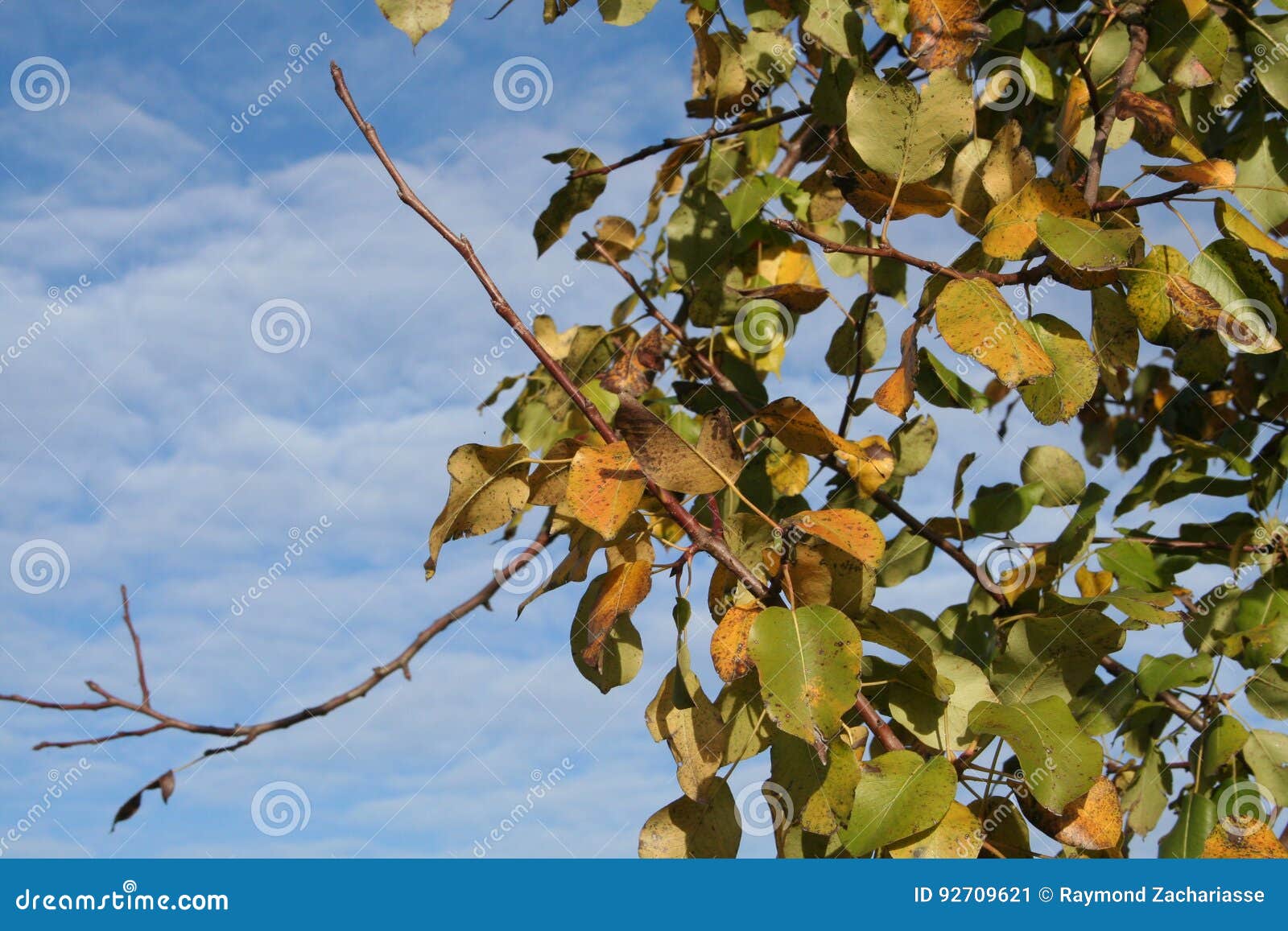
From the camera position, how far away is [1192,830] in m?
1.08

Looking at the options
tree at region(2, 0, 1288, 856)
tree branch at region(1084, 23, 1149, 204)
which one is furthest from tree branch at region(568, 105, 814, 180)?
tree branch at region(1084, 23, 1149, 204)

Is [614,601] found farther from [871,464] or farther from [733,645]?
[871,464]

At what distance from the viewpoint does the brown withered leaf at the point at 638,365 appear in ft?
3.86

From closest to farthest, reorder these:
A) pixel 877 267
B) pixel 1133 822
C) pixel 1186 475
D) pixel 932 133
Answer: pixel 932 133, pixel 1133 822, pixel 1186 475, pixel 877 267

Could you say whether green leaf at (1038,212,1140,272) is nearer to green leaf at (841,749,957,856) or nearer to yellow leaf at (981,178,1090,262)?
yellow leaf at (981,178,1090,262)

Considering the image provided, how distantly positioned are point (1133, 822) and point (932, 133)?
0.80 meters

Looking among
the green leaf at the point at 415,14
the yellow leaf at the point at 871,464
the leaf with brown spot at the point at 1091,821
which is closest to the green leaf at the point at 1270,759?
the leaf with brown spot at the point at 1091,821

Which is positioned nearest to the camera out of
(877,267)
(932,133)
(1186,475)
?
(932,133)

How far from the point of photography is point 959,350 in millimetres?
840

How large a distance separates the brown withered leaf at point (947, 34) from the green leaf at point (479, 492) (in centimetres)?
57

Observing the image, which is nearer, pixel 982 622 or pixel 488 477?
pixel 488 477

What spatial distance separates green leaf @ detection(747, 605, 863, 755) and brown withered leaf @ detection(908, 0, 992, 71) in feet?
1.95

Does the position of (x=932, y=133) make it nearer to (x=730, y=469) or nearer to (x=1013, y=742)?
(x=730, y=469)

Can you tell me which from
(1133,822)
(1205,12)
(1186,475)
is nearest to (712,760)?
(1133,822)
